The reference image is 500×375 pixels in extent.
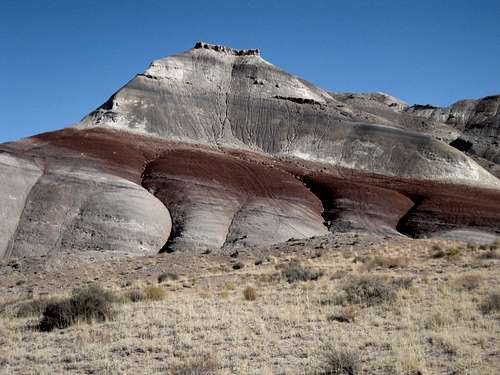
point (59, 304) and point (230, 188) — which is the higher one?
point (230, 188)

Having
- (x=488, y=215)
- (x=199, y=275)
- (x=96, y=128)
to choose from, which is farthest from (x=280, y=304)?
(x=96, y=128)

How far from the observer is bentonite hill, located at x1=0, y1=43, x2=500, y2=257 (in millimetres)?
44750

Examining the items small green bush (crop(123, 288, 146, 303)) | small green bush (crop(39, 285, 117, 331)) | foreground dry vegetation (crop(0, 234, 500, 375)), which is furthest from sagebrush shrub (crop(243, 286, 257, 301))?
small green bush (crop(39, 285, 117, 331))

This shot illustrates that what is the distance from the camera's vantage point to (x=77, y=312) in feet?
50.9

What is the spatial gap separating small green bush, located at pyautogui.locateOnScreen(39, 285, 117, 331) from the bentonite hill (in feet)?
84.1

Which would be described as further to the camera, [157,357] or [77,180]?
[77,180]

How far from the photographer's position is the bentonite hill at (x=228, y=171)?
44750 mm

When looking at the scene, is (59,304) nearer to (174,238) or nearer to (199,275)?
(199,275)

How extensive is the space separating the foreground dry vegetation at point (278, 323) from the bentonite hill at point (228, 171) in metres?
20.5

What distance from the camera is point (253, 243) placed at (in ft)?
148

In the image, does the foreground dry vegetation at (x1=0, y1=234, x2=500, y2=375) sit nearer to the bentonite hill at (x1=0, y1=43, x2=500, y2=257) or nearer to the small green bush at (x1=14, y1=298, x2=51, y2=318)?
the small green bush at (x1=14, y1=298, x2=51, y2=318)

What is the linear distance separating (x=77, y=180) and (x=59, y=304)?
3401 cm

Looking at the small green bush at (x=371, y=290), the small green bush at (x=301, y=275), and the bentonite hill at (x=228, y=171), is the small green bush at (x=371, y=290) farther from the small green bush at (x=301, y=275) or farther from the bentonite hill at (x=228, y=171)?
the bentonite hill at (x=228, y=171)

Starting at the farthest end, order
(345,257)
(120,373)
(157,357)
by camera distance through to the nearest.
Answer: (345,257) → (157,357) → (120,373)
